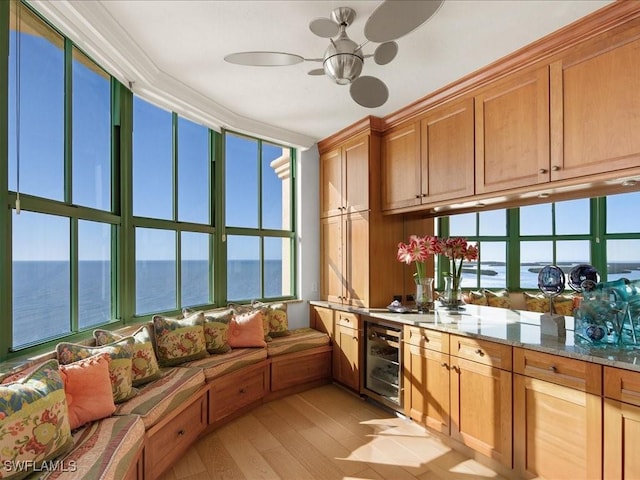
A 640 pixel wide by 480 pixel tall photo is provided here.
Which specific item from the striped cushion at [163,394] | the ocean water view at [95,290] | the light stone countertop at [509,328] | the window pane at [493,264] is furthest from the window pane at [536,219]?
the striped cushion at [163,394]

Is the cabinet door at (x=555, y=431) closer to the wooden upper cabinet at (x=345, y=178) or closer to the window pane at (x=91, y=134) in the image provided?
the wooden upper cabinet at (x=345, y=178)

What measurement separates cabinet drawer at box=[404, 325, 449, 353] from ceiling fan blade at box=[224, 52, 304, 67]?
216 centimetres

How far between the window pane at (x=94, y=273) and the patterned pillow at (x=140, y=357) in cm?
25

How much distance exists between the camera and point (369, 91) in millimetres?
2184

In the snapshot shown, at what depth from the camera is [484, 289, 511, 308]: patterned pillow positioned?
10.0 ft

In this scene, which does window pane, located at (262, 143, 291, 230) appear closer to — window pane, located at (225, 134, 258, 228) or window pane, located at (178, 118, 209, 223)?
window pane, located at (225, 134, 258, 228)

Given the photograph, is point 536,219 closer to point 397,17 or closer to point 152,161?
point 397,17

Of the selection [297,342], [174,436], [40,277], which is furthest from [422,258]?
[40,277]

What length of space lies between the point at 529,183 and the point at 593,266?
728 mm

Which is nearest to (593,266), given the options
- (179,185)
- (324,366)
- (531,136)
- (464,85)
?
(531,136)

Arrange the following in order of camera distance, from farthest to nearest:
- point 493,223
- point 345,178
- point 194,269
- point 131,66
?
point 345,178
point 194,269
point 493,223
point 131,66

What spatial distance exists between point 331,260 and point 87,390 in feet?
9.08

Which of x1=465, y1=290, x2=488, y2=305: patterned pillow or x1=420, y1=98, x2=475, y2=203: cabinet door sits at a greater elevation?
x1=420, y1=98, x2=475, y2=203: cabinet door

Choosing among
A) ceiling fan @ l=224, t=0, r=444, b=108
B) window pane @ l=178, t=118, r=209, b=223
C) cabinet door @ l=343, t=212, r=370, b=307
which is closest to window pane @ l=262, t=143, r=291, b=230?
window pane @ l=178, t=118, r=209, b=223
